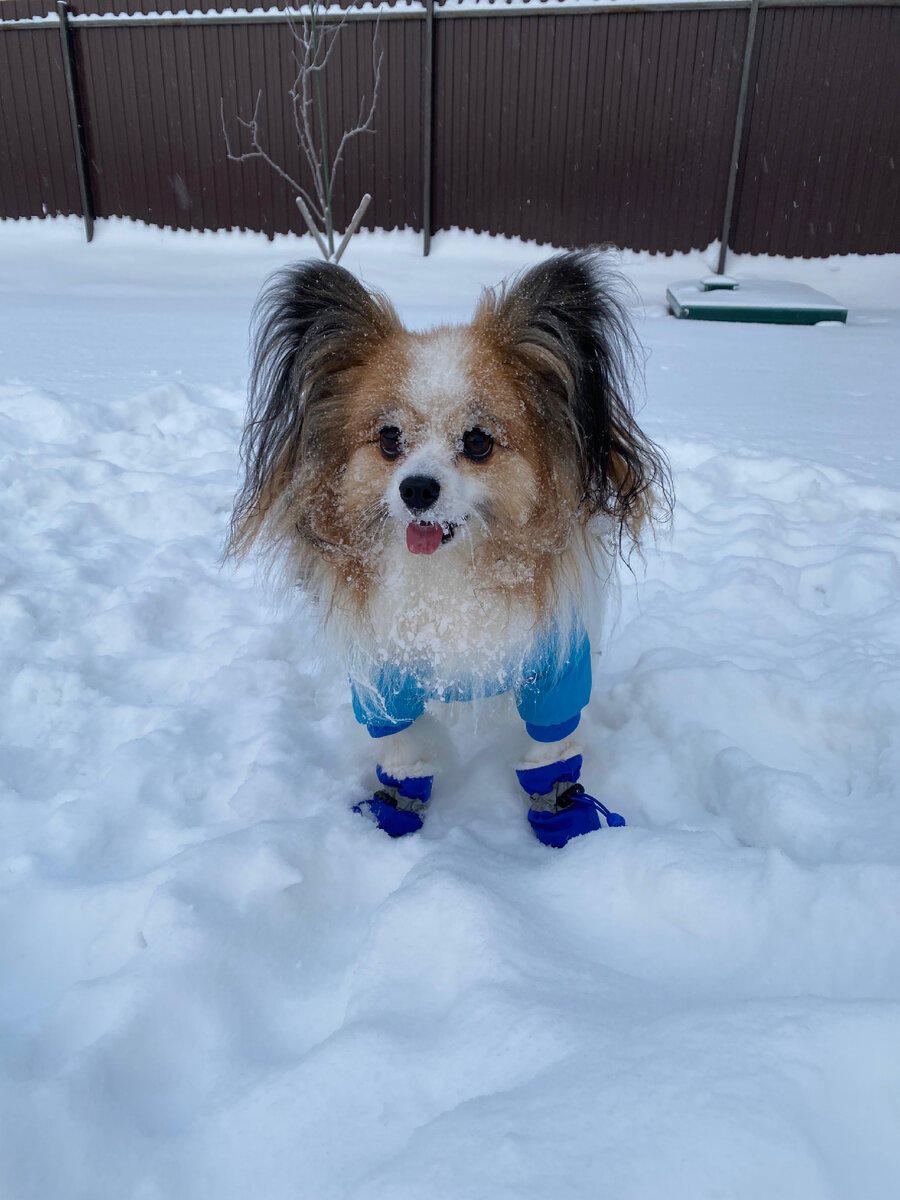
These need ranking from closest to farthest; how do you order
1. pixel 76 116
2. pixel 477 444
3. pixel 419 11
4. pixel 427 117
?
pixel 477 444 → pixel 419 11 → pixel 427 117 → pixel 76 116

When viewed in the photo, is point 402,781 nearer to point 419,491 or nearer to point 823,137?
point 419,491

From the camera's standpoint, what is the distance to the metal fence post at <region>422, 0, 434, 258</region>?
23.8ft

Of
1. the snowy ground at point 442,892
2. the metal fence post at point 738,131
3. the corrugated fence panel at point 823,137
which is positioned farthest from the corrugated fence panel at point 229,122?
the snowy ground at point 442,892

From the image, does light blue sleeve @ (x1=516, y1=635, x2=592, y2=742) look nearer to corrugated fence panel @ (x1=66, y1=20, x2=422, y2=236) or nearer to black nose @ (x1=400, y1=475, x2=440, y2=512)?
black nose @ (x1=400, y1=475, x2=440, y2=512)

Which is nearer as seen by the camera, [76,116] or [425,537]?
[425,537]

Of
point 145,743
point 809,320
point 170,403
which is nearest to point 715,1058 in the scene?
point 145,743

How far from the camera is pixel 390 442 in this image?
1.39 metres

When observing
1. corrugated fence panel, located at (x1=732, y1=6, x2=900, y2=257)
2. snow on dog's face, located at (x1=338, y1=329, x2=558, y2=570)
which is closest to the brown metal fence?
corrugated fence panel, located at (x1=732, y1=6, x2=900, y2=257)

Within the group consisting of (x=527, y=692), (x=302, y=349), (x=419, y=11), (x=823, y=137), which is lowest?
(x=527, y=692)

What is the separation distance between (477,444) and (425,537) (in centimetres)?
18

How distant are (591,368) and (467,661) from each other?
547mm

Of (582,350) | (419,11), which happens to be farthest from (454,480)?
(419,11)

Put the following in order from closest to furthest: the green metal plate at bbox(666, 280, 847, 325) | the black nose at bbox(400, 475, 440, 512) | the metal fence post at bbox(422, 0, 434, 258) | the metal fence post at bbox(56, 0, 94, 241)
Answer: the black nose at bbox(400, 475, 440, 512) → the green metal plate at bbox(666, 280, 847, 325) → the metal fence post at bbox(422, 0, 434, 258) → the metal fence post at bbox(56, 0, 94, 241)

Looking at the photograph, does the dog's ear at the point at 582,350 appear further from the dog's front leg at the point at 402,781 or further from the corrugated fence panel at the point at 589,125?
the corrugated fence panel at the point at 589,125
